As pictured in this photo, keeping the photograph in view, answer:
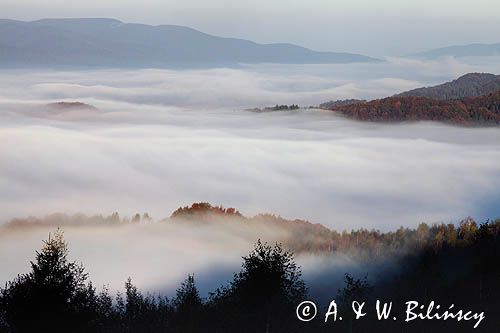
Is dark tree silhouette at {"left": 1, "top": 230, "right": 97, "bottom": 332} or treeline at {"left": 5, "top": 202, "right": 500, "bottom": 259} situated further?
treeline at {"left": 5, "top": 202, "right": 500, "bottom": 259}

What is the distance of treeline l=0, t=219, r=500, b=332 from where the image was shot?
21938mm

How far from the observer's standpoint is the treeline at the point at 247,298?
21938mm

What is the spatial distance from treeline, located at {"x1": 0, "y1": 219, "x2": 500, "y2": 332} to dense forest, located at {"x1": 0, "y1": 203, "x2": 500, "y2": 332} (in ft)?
0.11

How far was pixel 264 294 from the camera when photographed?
2694 cm

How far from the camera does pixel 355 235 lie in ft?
387

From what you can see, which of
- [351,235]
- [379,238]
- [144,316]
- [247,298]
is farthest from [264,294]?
[351,235]

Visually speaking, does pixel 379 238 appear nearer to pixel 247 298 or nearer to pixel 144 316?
pixel 144 316

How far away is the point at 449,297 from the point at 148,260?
8615 cm

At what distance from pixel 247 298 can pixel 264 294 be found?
82 cm

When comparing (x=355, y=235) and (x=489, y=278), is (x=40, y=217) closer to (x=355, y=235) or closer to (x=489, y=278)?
(x=355, y=235)

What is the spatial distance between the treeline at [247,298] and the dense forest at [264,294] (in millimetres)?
33
